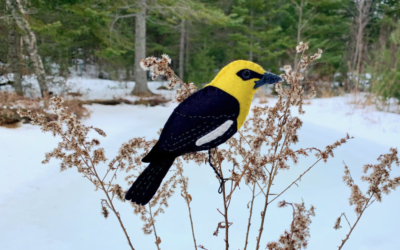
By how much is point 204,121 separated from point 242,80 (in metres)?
0.16

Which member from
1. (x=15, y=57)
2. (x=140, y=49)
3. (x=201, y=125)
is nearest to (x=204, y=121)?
(x=201, y=125)

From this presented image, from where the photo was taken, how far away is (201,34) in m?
10.4

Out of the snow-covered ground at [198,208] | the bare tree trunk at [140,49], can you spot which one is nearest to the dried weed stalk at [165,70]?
the snow-covered ground at [198,208]

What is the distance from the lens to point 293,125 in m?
0.84

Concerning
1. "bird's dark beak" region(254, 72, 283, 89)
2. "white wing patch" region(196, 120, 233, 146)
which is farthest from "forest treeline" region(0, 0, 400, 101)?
"white wing patch" region(196, 120, 233, 146)

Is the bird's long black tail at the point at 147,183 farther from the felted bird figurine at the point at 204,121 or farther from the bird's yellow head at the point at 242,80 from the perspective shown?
the bird's yellow head at the point at 242,80

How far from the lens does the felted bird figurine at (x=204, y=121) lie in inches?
30.3

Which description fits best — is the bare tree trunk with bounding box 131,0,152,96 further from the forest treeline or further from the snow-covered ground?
the snow-covered ground

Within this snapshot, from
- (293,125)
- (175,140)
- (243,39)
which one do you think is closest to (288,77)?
(293,125)

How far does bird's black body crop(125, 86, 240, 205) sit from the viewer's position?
0.77m

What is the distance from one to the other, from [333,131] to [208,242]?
8.95 feet

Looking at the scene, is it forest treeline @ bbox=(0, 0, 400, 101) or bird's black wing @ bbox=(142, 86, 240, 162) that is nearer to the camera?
bird's black wing @ bbox=(142, 86, 240, 162)

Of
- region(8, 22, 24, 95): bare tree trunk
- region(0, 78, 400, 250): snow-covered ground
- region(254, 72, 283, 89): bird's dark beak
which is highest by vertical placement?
region(254, 72, 283, 89): bird's dark beak

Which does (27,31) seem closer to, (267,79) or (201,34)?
(267,79)
